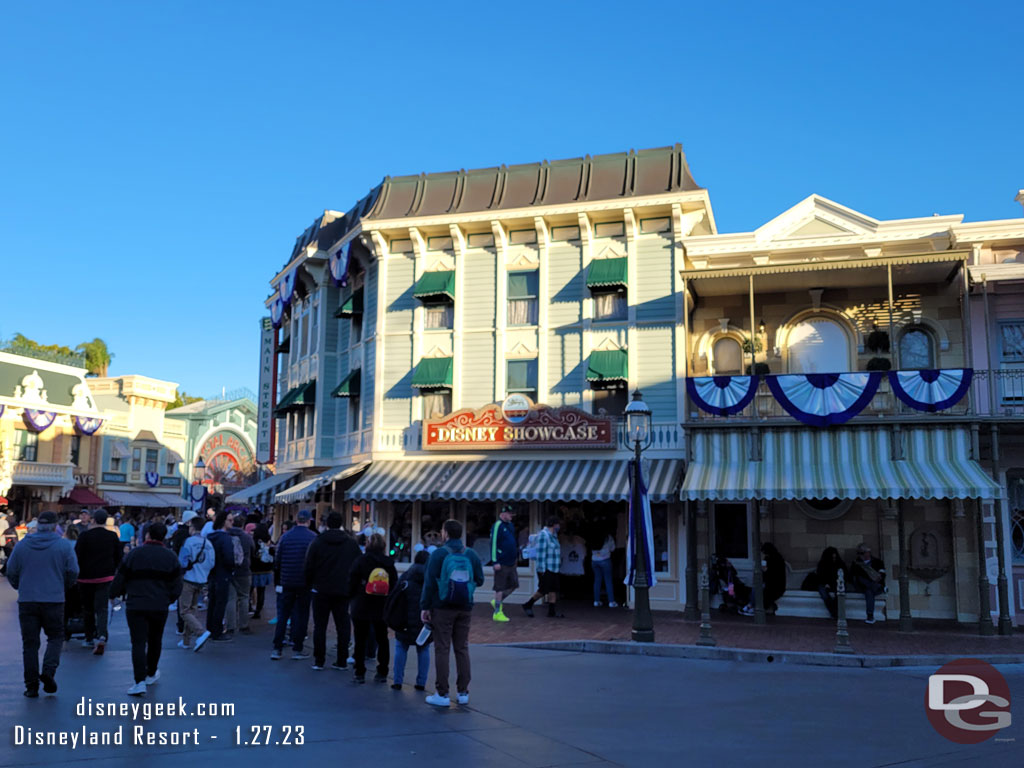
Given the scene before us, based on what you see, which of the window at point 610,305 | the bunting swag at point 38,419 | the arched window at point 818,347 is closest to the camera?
the arched window at point 818,347

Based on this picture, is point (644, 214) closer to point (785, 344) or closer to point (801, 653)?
point (785, 344)

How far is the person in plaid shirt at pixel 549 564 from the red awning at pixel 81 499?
36337mm

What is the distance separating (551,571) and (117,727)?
10.9 m

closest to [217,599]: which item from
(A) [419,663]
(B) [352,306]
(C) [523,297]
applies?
(A) [419,663]

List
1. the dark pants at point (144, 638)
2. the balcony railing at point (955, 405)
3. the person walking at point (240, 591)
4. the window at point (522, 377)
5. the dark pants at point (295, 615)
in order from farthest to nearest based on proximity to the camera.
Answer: the window at point (522, 377) → the balcony railing at point (955, 405) → the person walking at point (240, 591) → the dark pants at point (295, 615) → the dark pants at point (144, 638)

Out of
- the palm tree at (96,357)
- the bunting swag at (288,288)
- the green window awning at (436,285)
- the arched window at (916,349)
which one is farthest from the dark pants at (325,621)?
the palm tree at (96,357)

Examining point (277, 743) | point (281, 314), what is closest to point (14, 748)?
point (277, 743)

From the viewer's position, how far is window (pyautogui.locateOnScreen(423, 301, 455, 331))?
2384cm

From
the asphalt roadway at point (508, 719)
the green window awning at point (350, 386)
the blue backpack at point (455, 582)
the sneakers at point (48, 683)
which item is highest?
the green window awning at point (350, 386)

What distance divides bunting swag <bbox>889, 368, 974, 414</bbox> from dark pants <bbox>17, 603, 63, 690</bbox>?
15298mm

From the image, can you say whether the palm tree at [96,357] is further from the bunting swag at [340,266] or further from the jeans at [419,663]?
the jeans at [419,663]

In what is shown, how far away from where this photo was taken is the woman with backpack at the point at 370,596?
998cm

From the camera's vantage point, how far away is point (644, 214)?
2211 cm

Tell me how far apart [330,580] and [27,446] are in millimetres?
40783
